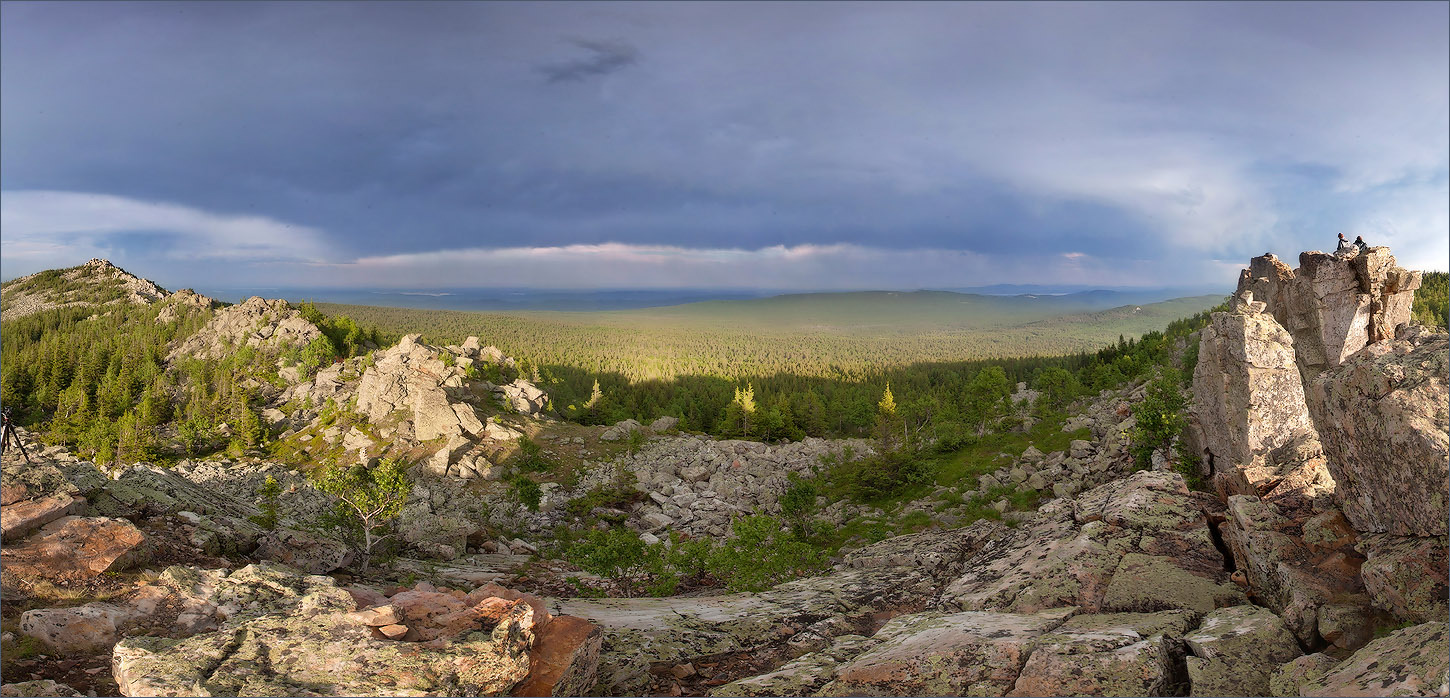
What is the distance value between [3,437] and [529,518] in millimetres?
41756

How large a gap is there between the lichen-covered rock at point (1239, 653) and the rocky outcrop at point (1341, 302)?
108 ft

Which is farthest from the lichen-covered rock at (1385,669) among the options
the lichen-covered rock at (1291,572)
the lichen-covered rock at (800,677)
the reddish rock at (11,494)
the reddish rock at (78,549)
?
the reddish rock at (11,494)

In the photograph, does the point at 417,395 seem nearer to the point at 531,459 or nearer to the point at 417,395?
the point at 417,395

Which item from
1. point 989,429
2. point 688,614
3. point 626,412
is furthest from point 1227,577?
point 626,412

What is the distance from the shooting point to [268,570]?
15430 millimetres

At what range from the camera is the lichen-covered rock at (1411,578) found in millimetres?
10938

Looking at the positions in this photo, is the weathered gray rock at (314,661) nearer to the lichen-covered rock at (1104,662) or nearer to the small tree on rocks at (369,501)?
the lichen-covered rock at (1104,662)

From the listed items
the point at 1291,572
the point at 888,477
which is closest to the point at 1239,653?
the point at 1291,572

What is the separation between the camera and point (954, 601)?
61.5ft

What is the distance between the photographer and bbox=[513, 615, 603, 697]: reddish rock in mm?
12703

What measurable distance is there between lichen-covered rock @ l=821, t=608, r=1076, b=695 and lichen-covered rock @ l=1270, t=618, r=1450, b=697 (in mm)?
4243

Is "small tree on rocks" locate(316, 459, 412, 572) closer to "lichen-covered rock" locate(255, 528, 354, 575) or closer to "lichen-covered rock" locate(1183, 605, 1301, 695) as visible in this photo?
"lichen-covered rock" locate(255, 528, 354, 575)

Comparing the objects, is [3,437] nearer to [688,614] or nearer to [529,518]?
[688,614]

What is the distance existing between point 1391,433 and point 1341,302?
33.3m
